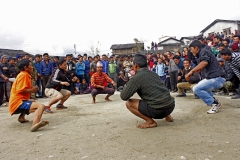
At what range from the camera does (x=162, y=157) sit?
2830 mm

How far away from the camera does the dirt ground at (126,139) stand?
117 inches

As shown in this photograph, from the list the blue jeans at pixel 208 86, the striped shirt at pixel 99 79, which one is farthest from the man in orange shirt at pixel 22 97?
the striped shirt at pixel 99 79

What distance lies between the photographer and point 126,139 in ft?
11.7

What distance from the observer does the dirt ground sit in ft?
9.77

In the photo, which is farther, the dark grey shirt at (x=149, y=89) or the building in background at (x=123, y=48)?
the building in background at (x=123, y=48)

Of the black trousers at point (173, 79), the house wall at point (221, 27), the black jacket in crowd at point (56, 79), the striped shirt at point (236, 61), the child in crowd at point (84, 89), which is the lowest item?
the child in crowd at point (84, 89)

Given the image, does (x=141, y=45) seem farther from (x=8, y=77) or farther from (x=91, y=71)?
(x=8, y=77)

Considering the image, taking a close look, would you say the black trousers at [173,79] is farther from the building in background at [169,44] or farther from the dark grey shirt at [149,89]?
the building in background at [169,44]

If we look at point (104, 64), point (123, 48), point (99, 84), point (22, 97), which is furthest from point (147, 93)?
point (123, 48)

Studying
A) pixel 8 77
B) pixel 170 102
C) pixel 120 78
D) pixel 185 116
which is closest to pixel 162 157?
pixel 170 102

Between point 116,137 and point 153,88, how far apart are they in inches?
42.2

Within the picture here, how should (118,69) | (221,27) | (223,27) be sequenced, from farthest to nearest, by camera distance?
(221,27) < (223,27) < (118,69)

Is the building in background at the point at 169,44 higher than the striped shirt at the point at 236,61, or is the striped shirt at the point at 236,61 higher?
the building in background at the point at 169,44

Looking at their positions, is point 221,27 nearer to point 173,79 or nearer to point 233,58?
point 173,79
